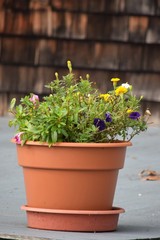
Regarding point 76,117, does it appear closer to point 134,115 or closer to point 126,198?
point 134,115

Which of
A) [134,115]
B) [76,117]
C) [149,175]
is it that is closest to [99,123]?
[76,117]

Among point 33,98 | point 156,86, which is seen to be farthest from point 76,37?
point 33,98

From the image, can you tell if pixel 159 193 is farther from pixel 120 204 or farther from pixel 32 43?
pixel 32 43

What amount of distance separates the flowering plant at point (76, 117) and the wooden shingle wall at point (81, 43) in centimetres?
485

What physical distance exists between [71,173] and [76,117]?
1.07 ft

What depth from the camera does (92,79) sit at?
11.1 metres

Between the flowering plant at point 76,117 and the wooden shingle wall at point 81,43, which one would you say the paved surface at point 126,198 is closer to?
the flowering plant at point 76,117

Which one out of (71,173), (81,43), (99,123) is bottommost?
(71,173)

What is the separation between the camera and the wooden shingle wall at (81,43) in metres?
10.7

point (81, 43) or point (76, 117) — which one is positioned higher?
point (81, 43)

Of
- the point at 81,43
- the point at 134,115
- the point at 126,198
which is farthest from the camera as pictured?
the point at 81,43

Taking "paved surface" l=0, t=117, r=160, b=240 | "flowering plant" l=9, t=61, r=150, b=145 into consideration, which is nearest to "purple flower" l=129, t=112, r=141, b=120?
"flowering plant" l=9, t=61, r=150, b=145

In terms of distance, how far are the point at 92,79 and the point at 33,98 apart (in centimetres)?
525

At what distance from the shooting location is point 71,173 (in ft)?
18.3
